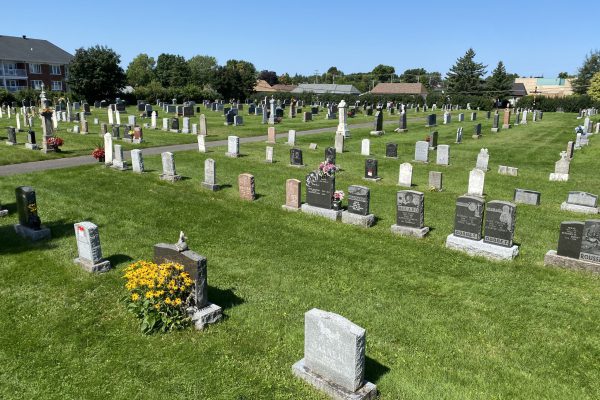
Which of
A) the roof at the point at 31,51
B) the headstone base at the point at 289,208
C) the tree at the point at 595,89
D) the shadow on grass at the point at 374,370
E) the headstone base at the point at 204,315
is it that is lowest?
the shadow on grass at the point at 374,370

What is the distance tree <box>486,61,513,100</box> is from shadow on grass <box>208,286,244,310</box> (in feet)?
298

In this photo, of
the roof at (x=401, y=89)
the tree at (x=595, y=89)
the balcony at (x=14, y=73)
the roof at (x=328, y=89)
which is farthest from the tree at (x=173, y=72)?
the tree at (x=595, y=89)

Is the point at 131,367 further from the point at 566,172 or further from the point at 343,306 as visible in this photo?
the point at 566,172

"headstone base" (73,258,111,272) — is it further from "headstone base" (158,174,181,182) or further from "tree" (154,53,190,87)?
"tree" (154,53,190,87)

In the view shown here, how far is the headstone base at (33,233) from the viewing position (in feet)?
38.2

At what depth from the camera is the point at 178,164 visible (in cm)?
2228

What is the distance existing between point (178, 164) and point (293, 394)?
17.8m

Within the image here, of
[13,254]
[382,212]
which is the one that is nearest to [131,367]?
[13,254]

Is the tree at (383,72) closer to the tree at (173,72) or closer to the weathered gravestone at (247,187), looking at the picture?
the tree at (173,72)

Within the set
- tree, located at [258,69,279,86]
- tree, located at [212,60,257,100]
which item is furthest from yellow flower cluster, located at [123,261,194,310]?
tree, located at [258,69,279,86]

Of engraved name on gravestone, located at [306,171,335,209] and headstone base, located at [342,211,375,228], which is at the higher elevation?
engraved name on gravestone, located at [306,171,335,209]

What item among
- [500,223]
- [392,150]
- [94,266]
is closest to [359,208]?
[500,223]

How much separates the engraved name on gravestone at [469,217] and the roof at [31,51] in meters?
86.4

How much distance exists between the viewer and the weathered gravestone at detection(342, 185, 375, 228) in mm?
12992
